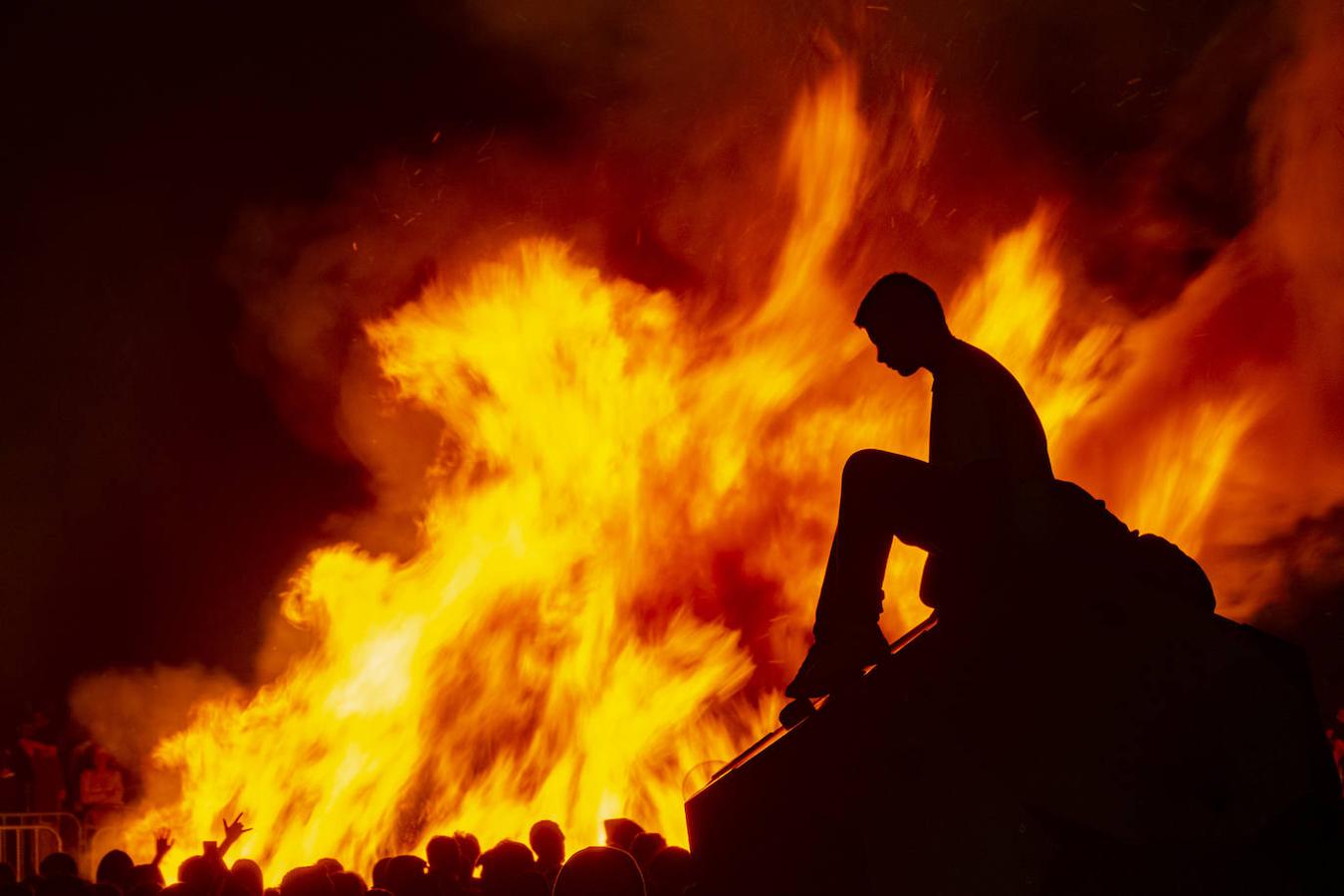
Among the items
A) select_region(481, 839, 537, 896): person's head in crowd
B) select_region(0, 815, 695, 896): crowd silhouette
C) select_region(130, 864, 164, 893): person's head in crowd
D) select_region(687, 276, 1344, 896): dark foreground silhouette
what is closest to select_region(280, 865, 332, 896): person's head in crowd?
select_region(0, 815, 695, 896): crowd silhouette

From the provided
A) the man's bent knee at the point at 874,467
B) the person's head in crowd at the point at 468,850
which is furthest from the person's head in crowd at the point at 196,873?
the man's bent knee at the point at 874,467

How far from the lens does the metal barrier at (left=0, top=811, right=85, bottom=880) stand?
382 inches

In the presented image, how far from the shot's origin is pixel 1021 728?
8.93 ft

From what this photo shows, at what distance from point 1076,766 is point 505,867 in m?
2.55

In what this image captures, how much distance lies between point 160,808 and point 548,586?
5109 millimetres

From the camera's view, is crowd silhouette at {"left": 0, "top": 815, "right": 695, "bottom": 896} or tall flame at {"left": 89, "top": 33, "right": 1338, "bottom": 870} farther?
tall flame at {"left": 89, "top": 33, "right": 1338, "bottom": 870}

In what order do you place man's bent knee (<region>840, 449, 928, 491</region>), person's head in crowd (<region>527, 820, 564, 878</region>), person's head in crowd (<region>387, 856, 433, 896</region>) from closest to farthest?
man's bent knee (<region>840, 449, 928, 491</region>) → person's head in crowd (<region>387, 856, 433, 896</region>) → person's head in crowd (<region>527, 820, 564, 878</region>)

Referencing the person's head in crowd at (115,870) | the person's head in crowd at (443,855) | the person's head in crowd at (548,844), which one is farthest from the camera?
the person's head in crowd at (548,844)

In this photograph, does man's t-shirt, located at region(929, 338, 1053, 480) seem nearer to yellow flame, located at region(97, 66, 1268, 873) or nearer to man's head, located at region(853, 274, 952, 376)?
man's head, located at region(853, 274, 952, 376)

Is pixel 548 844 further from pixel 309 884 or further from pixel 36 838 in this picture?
pixel 36 838

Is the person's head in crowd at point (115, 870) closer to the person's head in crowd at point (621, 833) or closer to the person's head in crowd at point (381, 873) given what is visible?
the person's head in crowd at point (381, 873)

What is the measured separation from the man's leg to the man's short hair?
450mm

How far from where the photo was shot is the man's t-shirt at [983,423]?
3.19 meters

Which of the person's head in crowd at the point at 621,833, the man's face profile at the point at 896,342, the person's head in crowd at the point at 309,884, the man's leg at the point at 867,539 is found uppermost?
the person's head in crowd at the point at 621,833
